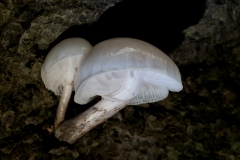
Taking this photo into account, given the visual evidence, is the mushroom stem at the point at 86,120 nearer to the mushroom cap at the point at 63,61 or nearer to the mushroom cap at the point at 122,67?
the mushroom cap at the point at 122,67

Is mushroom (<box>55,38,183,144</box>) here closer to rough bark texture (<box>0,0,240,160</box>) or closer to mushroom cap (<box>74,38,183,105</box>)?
mushroom cap (<box>74,38,183,105</box>)

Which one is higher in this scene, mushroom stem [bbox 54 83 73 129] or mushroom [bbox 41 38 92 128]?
mushroom [bbox 41 38 92 128]

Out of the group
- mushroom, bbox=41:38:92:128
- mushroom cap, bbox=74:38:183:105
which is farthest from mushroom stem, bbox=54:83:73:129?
mushroom cap, bbox=74:38:183:105

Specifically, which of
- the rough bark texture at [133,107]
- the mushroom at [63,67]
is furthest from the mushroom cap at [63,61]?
the rough bark texture at [133,107]

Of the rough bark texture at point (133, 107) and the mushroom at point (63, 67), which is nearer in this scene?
the mushroom at point (63, 67)

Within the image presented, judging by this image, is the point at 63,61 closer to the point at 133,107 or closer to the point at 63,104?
the point at 63,104

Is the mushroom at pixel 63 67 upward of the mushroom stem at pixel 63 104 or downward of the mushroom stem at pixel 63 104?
upward
